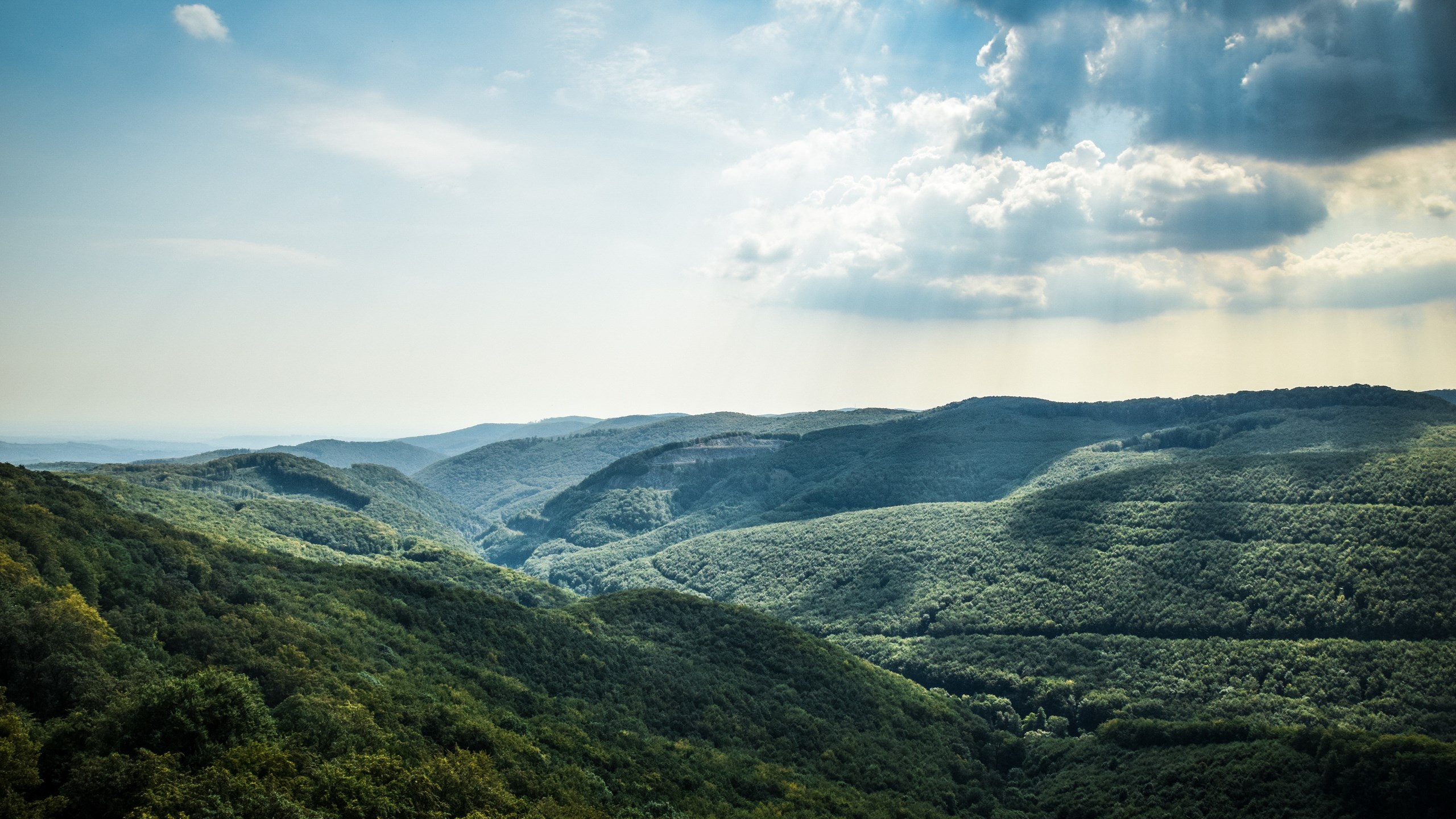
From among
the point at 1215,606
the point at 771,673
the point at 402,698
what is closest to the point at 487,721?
the point at 402,698

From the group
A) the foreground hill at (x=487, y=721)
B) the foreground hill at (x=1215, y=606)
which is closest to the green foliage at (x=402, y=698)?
the foreground hill at (x=487, y=721)

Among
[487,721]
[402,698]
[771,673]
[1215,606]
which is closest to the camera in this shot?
[402,698]

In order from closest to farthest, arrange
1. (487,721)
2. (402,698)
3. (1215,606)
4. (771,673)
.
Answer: (402,698) → (487,721) → (771,673) → (1215,606)

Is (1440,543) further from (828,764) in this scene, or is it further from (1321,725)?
(828,764)

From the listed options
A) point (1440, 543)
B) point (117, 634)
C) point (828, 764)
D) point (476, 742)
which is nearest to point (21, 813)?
point (117, 634)

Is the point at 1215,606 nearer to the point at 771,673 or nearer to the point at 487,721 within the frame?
the point at 771,673

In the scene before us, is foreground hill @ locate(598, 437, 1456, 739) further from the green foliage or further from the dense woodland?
the green foliage

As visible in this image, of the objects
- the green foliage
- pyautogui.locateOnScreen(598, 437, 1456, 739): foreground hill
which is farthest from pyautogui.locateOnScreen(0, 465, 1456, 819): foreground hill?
pyautogui.locateOnScreen(598, 437, 1456, 739): foreground hill

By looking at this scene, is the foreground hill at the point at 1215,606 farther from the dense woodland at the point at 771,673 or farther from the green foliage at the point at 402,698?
the green foliage at the point at 402,698
